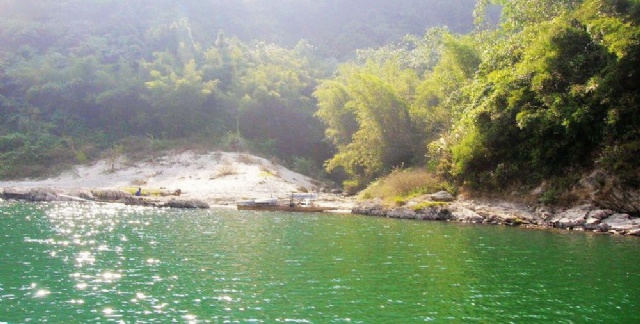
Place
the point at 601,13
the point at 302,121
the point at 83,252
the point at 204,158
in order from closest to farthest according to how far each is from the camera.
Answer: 1. the point at 83,252
2. the point at 601,13
3. the point at 204,158
4. the point at 302,121

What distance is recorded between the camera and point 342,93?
160ft

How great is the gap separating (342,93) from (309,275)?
36.6 meters

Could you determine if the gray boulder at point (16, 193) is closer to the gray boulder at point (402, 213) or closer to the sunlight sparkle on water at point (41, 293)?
the gray boulder at point (402, 213)

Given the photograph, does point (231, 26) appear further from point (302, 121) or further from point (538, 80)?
point (538, 80)

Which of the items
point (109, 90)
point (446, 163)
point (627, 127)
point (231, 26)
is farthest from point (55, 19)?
point (627, 127)

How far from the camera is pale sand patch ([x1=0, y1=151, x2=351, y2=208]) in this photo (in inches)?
1676

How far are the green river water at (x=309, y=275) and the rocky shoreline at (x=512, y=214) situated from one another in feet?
6.37

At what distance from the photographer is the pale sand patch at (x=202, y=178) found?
42562 mm

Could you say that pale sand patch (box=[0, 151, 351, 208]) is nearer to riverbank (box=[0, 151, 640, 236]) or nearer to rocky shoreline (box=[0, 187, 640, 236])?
riverbank (box=[0, 151, 640, 236])

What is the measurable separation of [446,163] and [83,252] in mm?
23459

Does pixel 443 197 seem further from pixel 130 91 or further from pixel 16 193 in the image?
pixel 130 91

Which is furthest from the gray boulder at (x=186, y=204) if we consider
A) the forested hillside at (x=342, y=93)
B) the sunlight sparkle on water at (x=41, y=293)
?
the sunlight sparkle on water at (x=41, y=293)

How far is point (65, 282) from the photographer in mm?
12305

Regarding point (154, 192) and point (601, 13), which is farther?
point (154, 192)
